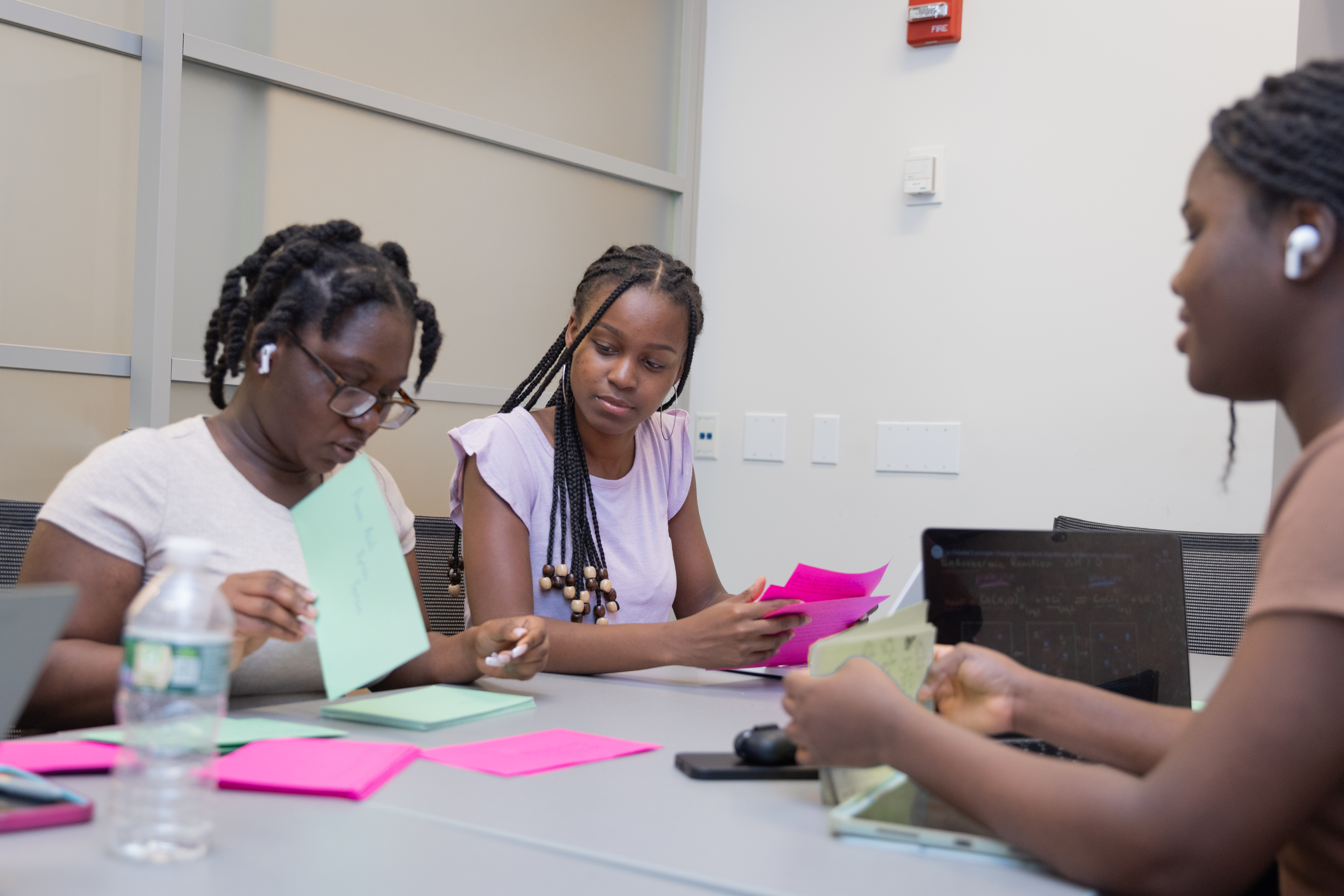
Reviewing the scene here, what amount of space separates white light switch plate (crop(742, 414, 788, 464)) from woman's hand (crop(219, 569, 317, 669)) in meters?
2.18

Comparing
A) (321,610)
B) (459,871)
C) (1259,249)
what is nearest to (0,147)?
(321,610)

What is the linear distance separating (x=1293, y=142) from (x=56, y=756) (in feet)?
3.56

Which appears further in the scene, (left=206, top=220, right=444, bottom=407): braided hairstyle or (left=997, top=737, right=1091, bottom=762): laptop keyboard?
(left=206, top=220, right=444, bottom=407): braided hairstyle

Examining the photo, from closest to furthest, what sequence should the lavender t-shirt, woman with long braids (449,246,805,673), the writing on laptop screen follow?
1. the writing on laptop screen
2. woman with long braids (449,246,805,673)
3. the lavender t-shirt

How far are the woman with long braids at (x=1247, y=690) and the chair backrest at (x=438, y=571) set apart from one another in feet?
4.03

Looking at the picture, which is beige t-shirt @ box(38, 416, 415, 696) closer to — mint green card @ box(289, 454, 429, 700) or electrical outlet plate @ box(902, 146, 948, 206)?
mint green card @ box(289, 454, 429, 700)

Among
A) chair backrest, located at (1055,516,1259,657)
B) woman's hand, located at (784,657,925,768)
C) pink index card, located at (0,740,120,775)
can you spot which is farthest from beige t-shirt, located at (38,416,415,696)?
chair backrest, located at (1055,516,1259,657)

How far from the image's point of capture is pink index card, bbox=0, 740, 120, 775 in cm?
90

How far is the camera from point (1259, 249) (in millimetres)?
799

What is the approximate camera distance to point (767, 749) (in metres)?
1.02

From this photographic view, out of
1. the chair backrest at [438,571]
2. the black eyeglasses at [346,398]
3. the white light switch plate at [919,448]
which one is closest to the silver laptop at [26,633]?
the black eyeglasses at [346,398]

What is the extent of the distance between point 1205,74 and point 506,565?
2028 millimetres

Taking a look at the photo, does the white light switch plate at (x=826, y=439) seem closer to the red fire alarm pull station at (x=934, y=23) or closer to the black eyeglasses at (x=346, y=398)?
the red fire alarm pull station at (x=934, y=23)

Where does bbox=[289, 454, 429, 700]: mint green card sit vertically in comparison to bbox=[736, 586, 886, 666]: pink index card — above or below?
above
